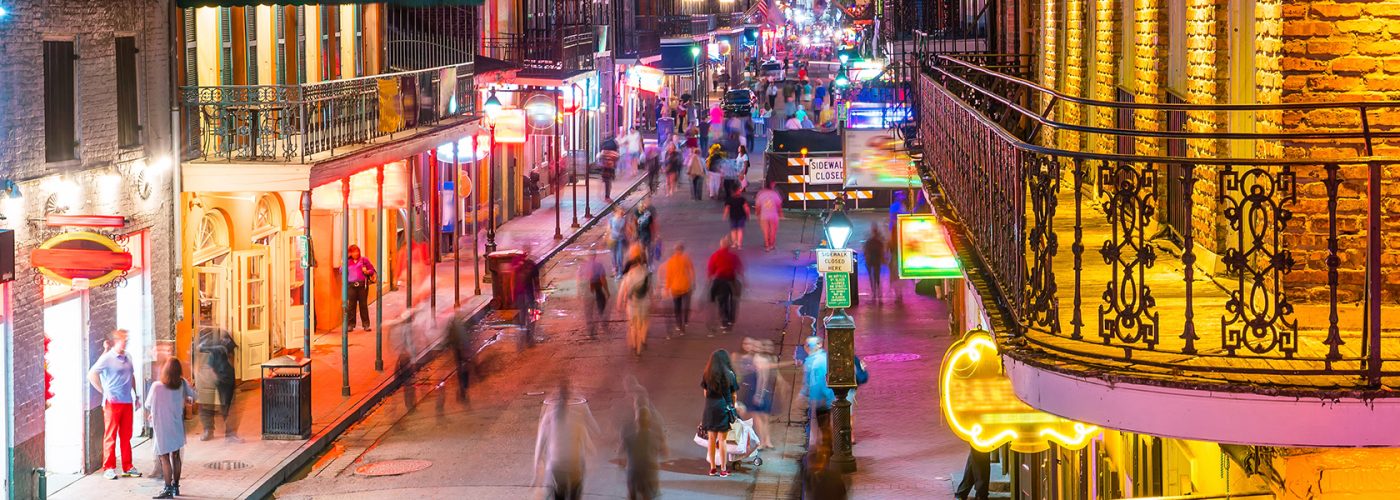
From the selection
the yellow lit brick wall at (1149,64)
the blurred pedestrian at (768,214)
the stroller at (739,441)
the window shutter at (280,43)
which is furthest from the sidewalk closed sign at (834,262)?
the blurred pedestrian at (768,214)

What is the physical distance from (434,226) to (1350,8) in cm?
2976

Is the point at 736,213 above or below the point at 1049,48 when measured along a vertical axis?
below

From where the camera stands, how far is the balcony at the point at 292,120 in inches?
909

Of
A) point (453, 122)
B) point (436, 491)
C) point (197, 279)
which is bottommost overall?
point (436, 491)

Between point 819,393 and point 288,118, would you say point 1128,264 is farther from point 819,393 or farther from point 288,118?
point 288,118

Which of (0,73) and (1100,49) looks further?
(0,73)

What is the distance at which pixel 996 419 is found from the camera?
34.2 ft

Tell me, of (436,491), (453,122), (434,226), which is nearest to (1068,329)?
(436,491)

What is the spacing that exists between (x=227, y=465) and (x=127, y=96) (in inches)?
192

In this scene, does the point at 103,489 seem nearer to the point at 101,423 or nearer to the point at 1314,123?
the point at 101,423

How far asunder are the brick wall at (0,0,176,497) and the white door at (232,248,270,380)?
2.32 metres

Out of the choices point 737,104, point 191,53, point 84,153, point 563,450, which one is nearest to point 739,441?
point 563,450

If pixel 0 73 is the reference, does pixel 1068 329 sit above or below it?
below

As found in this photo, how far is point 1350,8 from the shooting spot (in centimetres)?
862
